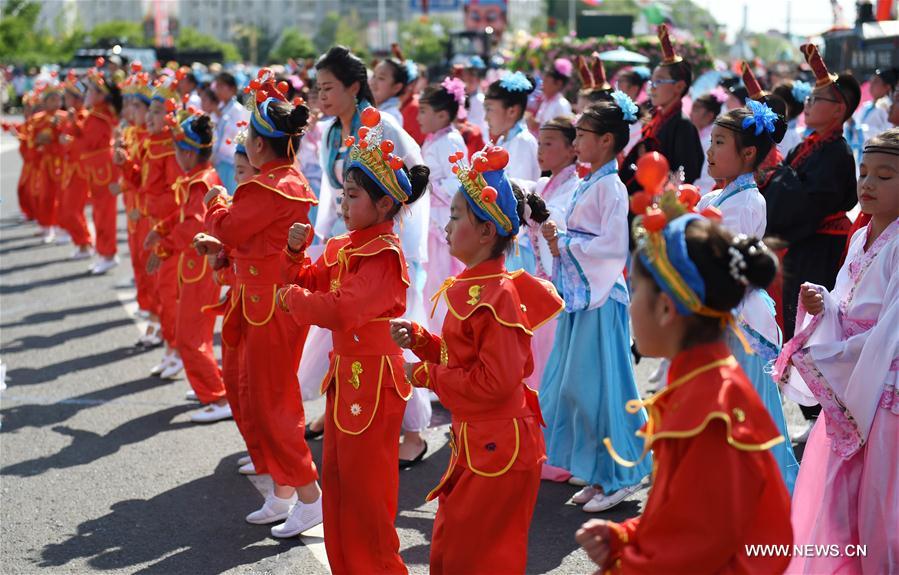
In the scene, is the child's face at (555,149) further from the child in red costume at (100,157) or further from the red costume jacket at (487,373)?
the child in red costume at (100,157)

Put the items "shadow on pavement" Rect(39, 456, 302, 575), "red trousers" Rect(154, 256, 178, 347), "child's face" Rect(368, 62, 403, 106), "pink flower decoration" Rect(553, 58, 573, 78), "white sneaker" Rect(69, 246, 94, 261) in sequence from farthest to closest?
"white sneaker" Rect(69, 246, 94, 261), "pink flower decoration" Rect(553, 58, 573, 78), "child's face" Rect(368, 62, 403, 106), "red trousers" Rect(154, 256, 178, 347), "shadow on pavement" Rect(39, 456, 302, 575)

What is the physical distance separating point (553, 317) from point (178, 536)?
87.6 inches

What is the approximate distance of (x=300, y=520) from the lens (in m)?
4.71

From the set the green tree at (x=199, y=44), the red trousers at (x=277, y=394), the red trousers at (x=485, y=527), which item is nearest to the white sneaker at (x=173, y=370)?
the red trousers at (x=277, y=394)

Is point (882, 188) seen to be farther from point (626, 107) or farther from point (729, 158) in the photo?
point (626, 107)

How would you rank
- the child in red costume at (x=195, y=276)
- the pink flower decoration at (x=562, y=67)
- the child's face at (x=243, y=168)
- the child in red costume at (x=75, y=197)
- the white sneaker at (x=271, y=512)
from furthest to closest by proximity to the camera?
the child in red costume at (x=75, y=197), the pink flower decoration at (x=562, y=67), the child in red costume at (x=195, y=276), the child's face at (x=243, y=168), the white sneaker at (x=271, y=512)

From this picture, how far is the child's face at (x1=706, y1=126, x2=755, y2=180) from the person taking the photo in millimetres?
4566

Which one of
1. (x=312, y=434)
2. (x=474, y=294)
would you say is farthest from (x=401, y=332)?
(x=312, y=434)

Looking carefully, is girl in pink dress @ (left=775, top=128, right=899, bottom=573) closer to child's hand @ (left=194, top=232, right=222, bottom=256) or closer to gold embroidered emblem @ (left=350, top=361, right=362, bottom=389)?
gold embroidered emblem @ (left=350, top=361, right=362, bottom=389)

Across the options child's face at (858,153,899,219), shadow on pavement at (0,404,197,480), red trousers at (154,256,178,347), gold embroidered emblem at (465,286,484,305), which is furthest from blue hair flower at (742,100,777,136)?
red trousers at (154,256,178,347)

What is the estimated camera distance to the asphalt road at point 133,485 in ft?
14.8

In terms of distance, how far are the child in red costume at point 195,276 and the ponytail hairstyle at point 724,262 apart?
14.8 ft

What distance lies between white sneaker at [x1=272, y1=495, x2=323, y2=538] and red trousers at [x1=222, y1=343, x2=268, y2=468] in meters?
0.36

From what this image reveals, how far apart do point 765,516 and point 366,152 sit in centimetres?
212
